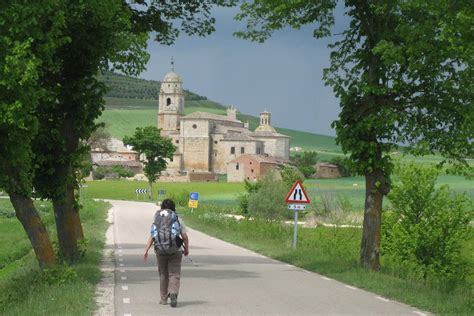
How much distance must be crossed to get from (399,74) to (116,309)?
10359mm

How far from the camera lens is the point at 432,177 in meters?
31.7

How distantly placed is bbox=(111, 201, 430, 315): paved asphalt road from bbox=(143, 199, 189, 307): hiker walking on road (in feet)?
1.00

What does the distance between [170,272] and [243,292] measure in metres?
2.51

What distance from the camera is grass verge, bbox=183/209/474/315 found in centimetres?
1426

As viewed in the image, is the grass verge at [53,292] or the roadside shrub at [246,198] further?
the roadside shrub at [246,198]

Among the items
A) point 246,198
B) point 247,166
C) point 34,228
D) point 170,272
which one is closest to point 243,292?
point 170,272

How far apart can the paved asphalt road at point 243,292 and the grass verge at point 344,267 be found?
0.35m

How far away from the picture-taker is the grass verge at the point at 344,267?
14.3 m

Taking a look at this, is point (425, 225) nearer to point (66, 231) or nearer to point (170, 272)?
point (66, 231)

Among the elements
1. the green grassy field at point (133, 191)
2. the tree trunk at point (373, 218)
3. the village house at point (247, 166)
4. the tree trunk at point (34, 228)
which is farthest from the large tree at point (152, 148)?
the tree trunk at point (34, 228)

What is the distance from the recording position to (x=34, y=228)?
18750mm

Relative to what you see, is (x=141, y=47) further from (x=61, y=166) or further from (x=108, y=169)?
(x=108, y=169)

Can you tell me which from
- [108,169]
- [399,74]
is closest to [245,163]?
[108,169]

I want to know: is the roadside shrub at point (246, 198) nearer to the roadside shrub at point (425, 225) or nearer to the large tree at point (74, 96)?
the roadside shrub at point (425, 225)
